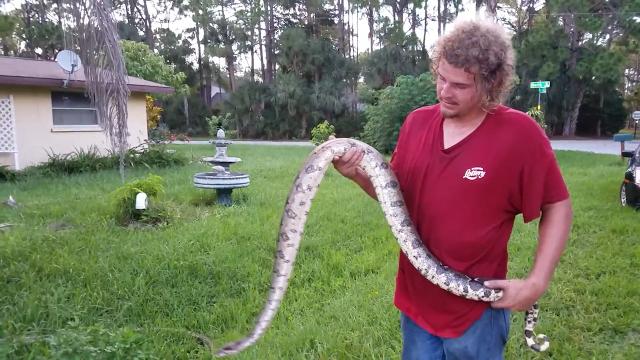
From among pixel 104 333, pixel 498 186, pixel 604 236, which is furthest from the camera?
pixel 604 236

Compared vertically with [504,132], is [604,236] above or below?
below

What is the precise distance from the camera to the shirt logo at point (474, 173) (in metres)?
1.76

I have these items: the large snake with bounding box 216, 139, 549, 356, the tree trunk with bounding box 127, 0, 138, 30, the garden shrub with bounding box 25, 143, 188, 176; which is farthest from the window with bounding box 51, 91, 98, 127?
the tree trunk with bounding box 127, 0, 138, 30

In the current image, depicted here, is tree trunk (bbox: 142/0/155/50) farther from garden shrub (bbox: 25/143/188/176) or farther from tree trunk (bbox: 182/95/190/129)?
garden shrub (bbox: 25/143/188/176)

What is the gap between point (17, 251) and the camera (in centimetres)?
489

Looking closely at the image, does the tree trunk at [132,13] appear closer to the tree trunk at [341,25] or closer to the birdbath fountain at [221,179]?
the tree trunk at [341,25]

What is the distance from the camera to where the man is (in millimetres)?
1757

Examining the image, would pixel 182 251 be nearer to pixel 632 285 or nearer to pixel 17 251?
pixel 17 251

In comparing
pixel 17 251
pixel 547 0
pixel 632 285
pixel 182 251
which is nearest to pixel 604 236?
pixel 632 285

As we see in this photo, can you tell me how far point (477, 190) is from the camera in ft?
5.83

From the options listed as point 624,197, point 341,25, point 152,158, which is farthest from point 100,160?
point 341,25

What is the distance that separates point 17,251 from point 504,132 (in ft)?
16.2

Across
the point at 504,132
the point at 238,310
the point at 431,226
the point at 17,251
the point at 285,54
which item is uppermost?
the point at 285,54

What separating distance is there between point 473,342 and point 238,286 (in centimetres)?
305
